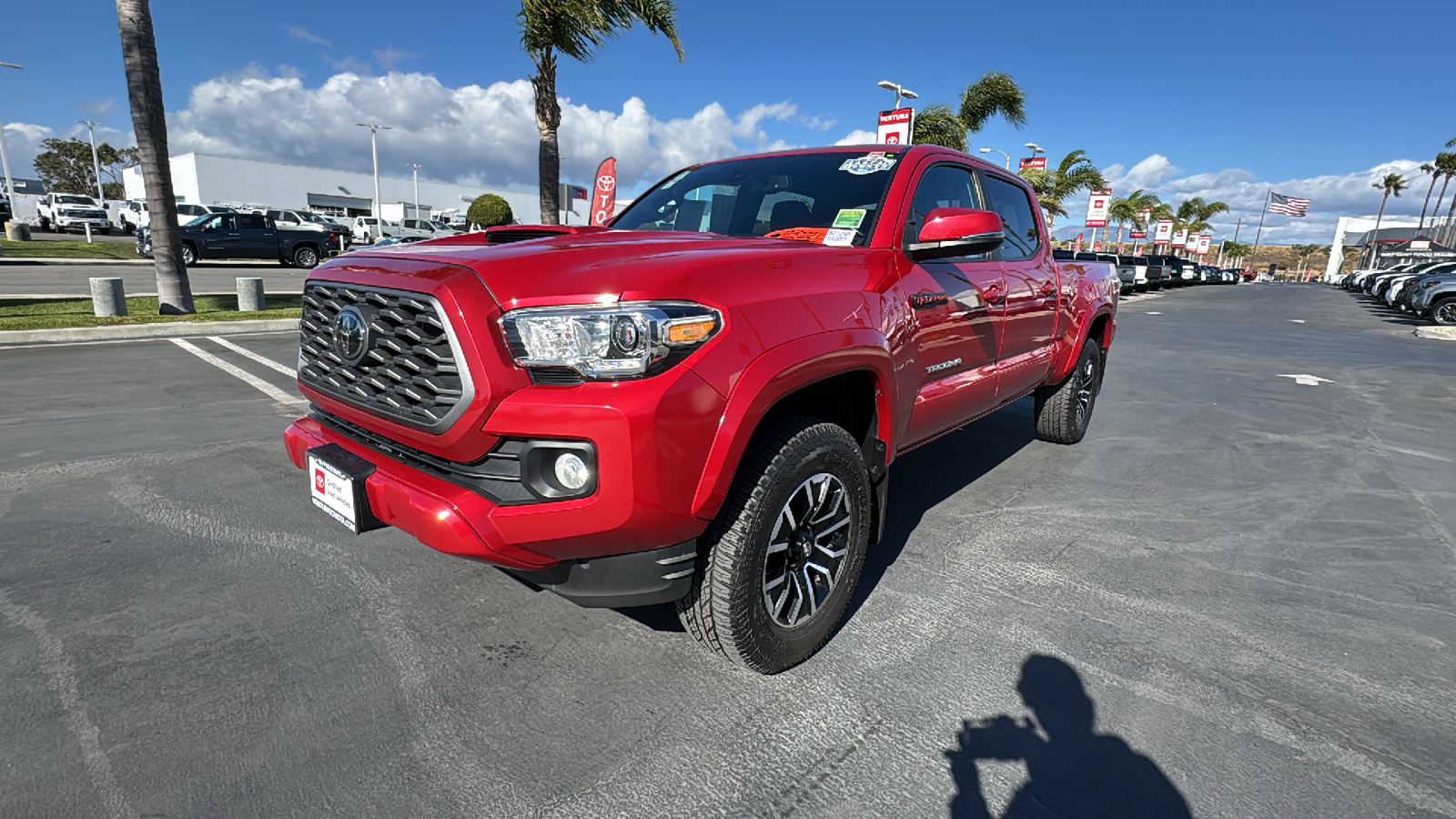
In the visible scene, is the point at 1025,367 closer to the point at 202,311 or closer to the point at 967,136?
the point at 202,311

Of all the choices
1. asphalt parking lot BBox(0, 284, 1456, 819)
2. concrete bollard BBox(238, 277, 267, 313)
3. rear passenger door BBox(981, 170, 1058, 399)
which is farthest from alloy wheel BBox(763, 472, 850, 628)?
concrete bollard BBox(238, 277, 267, 313)

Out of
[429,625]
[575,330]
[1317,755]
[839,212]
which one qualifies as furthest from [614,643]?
[1317,755]

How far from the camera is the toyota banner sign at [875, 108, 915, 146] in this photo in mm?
18281

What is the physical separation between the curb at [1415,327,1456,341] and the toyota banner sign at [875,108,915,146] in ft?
37.1

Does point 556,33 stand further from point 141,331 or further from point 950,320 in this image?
point 950,320

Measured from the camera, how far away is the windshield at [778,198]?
297 cm

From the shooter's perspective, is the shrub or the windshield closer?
the windshield

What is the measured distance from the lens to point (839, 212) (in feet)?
9.88

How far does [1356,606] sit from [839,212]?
2.66 metres

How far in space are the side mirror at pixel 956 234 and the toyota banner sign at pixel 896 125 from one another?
54.9ft

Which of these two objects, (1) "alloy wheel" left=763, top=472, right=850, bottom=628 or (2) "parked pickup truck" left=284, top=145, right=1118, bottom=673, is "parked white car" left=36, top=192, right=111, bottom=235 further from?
(1) "alloy wheel" left=763, top=472, right=850, bottom=628

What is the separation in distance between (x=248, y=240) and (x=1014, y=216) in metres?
23.1

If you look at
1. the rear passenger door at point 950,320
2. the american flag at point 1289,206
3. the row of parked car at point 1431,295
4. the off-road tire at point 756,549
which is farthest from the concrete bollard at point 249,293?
the american flag at point 1289,206

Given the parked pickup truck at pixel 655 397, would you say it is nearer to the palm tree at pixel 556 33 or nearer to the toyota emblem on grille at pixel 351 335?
the toyota emblem on grille at pixel 351 335
